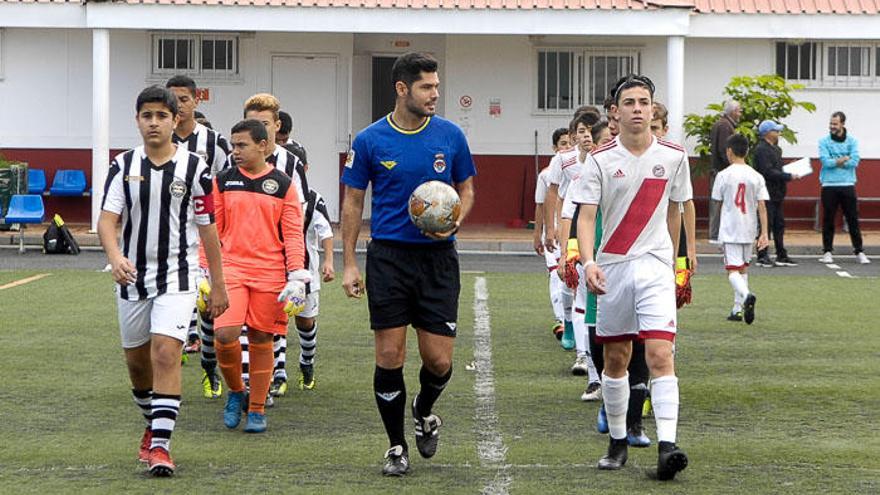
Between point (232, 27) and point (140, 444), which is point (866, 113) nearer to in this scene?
point (232, 27)

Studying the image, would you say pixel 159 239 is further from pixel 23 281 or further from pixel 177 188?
pixel 23 281

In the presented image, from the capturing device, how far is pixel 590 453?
945 centimetres

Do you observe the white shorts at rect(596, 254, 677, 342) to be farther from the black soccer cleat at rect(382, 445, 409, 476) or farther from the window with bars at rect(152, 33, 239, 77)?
the window with bars at rect(152, 33, 239, 77)

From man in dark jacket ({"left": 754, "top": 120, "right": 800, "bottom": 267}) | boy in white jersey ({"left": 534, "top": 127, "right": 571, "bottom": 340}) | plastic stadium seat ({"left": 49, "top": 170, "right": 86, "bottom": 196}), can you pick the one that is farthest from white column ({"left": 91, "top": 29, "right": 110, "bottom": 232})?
boy in white jersey ({"left": 534, "top": 127, "right": 571, "bottom": 340})

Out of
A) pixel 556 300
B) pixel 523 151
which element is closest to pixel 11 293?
pixel 556 300

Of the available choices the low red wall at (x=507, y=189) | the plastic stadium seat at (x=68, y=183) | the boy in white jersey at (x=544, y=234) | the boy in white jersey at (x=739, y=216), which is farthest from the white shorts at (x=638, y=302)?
the plastic stadium seat at (x=68, y=183)

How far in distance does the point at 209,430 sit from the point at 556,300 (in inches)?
193

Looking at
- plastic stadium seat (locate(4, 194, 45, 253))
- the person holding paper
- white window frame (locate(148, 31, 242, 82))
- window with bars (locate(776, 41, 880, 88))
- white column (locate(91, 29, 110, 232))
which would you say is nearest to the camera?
the person holding paper

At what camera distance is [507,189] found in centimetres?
2919

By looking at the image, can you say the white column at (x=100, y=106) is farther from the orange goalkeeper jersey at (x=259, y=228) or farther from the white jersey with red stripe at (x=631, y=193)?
the white jersey with red stripe at (x=631, y=193)

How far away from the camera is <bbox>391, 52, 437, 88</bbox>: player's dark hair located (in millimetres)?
8883

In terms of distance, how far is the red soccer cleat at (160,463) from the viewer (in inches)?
342

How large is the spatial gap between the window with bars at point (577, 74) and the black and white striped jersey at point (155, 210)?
20.6 meters

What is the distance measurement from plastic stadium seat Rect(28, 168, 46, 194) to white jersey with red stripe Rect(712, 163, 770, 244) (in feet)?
49.7
